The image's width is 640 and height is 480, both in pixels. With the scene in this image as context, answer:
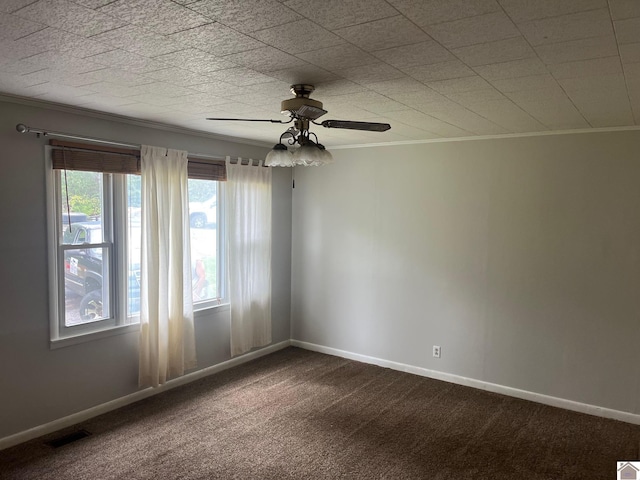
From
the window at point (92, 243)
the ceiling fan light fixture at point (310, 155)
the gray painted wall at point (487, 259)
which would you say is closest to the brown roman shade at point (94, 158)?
the window at point (92, 243)

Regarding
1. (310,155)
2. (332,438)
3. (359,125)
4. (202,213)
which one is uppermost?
(359,125)

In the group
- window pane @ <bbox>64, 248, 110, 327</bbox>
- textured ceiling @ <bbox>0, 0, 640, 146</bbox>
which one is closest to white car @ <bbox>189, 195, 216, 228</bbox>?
window pane @ <bbox>64, 248, 110, 327</bbox>

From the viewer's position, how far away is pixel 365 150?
5.26 meters

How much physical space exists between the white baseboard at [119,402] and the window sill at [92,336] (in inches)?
22.1

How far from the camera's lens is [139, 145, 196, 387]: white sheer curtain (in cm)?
416

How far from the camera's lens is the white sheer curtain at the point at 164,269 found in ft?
13.6

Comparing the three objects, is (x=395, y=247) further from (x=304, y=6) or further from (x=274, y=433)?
(x=304, y=6)

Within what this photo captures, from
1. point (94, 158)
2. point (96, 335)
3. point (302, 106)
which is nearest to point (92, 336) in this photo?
point (96, 335)

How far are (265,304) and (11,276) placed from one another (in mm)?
2622

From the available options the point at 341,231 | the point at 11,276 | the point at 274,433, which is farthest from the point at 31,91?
the point at 341,231

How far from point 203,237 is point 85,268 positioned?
1.27m

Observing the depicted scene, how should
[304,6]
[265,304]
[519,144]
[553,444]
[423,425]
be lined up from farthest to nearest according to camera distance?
[265,304], [519,144], [423,425], [553,444], [304,6]

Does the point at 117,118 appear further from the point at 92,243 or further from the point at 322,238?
the point at 322,238

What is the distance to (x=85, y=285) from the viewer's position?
3895 millimetres
